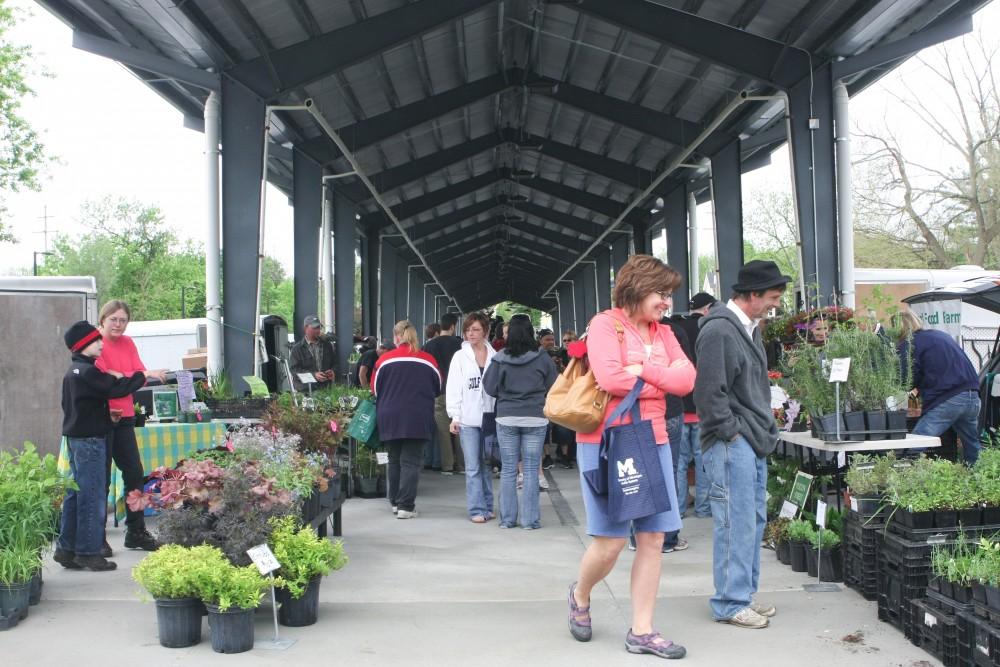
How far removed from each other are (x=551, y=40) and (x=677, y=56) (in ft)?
7.50

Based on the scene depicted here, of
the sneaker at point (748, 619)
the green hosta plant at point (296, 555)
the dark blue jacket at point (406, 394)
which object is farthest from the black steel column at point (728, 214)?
the green hosta plant at point (296, 555)

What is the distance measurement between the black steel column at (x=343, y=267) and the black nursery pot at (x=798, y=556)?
51.6ft

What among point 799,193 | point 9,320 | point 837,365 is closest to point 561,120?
point 799,193

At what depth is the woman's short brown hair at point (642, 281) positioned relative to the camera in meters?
4.45

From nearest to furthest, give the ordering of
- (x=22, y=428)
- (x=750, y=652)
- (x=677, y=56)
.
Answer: (x=750, y=652) < (x=22, y=428) < (x=677, y=56)

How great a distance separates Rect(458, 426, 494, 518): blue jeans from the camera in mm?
8727

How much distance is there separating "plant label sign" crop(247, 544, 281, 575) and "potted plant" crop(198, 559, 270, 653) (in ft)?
0.18

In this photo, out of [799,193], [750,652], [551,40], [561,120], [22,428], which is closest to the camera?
[750,652]

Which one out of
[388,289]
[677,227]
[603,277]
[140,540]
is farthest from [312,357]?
[603,277]

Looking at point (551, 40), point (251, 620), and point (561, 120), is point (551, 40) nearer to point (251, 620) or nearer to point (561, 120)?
point (561, 120)

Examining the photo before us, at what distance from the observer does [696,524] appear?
27.2ft

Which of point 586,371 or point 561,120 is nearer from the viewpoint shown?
point 586,371

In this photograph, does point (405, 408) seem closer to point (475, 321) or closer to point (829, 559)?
point (475, 321)

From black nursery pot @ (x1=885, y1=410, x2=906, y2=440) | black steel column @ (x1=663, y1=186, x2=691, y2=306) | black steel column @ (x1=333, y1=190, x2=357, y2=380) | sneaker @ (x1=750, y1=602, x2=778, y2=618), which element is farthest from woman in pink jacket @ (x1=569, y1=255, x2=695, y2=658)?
black steel column @ (x1=663, y1=186, x2=691, y2=306)
